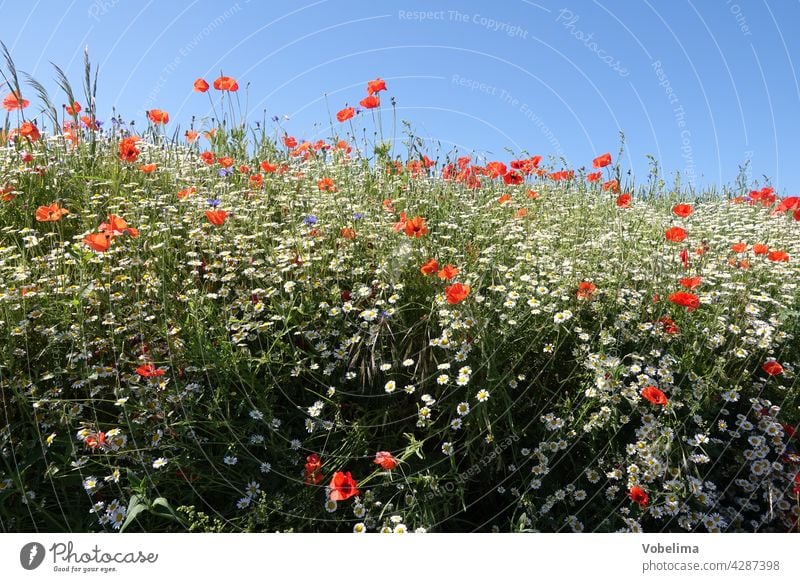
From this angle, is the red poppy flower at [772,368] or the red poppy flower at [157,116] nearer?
the red poppy flower at [772,368]

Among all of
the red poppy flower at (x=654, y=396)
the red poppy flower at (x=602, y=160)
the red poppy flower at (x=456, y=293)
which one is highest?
the red poppy flower at (x=602, y=160)

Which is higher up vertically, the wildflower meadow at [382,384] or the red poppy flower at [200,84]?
the red poppy flower at [200,84]

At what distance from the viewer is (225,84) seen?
4.66m

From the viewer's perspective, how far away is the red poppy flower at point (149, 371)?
2.69 metres

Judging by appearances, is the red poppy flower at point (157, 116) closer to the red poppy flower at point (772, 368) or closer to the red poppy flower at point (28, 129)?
the red poppy flower at point (28, 129)

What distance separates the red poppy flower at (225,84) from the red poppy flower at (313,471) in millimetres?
2994

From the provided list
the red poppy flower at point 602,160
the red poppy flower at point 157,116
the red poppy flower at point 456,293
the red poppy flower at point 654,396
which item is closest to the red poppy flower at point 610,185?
the red poppy flower at point 602,160

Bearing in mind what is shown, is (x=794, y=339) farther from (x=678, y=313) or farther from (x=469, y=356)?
(x=469, y=356)

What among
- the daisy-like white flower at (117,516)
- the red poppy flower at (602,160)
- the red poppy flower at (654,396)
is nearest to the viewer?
the daisy-like white flower at (117,516)

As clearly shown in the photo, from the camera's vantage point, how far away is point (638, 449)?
9.07ft

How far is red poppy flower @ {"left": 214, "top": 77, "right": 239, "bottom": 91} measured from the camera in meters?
4.62
